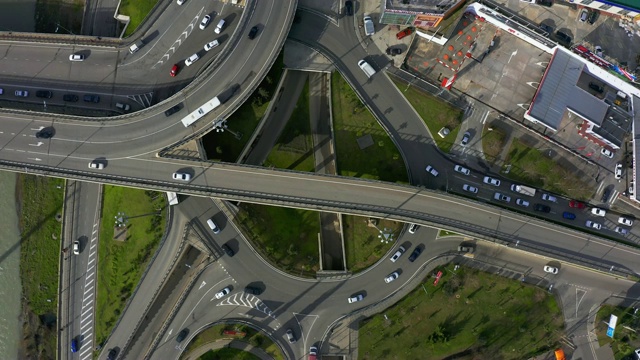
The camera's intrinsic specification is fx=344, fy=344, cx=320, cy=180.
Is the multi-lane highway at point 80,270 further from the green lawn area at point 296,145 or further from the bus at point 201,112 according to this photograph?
the green lawn area at point 296,145

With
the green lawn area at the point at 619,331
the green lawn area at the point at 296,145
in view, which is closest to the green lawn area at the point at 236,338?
the green lawn area at the point at 296,145

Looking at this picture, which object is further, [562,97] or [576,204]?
[576,204]

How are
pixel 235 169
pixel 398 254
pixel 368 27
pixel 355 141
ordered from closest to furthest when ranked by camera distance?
pixel 235 169 → pixel 398 254 → pixel 368 27 → pixel 355 141

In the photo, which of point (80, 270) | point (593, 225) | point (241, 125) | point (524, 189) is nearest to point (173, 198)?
point (241, 125)

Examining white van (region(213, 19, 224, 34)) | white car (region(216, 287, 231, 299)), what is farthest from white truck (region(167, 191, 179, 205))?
white van (region(213, 19, 224, 34))

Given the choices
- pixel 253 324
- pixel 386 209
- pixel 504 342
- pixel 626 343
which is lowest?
pixel 626 343

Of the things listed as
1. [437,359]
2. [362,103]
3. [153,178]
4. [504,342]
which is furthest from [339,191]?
[504,342]

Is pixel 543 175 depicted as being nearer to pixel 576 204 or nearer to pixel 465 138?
pixel 576 204

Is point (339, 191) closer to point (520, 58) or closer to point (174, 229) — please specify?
point (174, 229)
